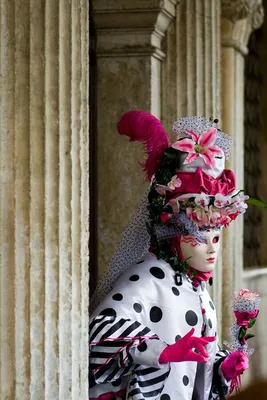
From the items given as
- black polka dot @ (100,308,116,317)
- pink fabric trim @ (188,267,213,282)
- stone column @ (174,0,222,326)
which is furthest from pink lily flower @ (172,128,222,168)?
stone column @ (174,0,222,326)

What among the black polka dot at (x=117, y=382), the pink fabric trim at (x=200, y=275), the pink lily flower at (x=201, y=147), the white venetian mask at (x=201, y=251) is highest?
the pink lily flower at (x=201, y=147)

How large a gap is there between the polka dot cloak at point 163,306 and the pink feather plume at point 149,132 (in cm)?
44

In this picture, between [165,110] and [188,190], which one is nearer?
[188,190]

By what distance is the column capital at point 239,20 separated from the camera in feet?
27.9

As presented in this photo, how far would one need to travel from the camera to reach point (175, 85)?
7.02 metres

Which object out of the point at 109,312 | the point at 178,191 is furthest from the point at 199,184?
the point at 109,312

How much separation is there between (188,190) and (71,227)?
110 cm

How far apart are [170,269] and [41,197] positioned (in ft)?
4.27

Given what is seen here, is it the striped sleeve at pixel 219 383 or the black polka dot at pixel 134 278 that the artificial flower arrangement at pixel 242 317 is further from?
the black polka dot at pixel 134 278

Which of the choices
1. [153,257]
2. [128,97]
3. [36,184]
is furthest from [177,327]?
[128,97]

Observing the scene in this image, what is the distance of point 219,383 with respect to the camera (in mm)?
5379

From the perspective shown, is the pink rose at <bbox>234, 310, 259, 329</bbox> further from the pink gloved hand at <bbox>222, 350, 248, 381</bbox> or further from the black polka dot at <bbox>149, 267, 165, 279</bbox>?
the black polka dot at <bbox>149, 267, 165, 279</bbox>

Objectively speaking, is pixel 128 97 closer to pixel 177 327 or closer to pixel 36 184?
pixel 177 327

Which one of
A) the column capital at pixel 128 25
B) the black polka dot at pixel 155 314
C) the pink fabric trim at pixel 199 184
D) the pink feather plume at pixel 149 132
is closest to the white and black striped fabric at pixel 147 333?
the black polka dot at pixel 155 314
